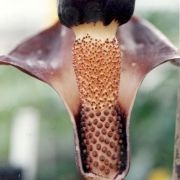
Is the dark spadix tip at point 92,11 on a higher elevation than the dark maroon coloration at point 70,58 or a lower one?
higher

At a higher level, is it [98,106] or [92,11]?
[92,11]

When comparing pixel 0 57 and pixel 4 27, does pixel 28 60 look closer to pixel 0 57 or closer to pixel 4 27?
pixel 0 57

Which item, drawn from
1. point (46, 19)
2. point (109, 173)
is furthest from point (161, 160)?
point (46, 19)
